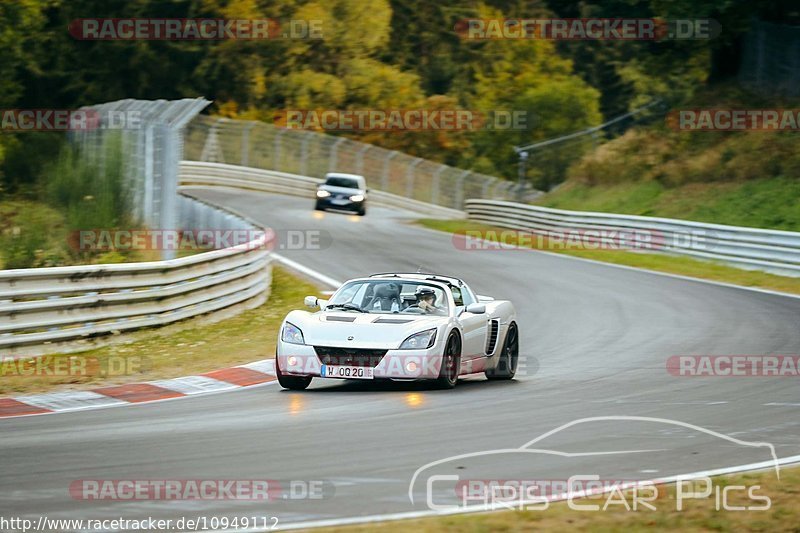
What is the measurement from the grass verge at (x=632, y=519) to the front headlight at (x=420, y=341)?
4657 millimetres

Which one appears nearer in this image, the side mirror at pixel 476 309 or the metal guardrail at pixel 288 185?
the side mirror at pixel 476 309

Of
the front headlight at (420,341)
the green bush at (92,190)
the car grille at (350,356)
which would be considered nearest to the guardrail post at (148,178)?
the green bush at (92,190)

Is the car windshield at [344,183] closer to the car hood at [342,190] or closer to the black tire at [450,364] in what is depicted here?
the car hood at [342,190]

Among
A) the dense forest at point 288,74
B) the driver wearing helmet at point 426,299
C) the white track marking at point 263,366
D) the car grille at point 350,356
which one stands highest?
the dense forest at point 288,74

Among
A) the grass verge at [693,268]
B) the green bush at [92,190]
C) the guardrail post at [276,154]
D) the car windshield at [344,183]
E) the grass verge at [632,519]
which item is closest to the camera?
the grass verge at [632,519]

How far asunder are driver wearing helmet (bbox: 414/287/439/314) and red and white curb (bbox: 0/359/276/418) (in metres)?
1.82

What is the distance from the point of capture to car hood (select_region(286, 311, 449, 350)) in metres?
12.0

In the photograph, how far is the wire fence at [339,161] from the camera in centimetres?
5344

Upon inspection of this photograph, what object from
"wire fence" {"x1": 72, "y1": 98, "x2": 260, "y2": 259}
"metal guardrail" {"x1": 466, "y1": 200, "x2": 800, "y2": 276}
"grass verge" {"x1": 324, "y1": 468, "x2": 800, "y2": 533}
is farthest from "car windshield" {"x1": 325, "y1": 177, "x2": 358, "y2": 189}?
"grass verge" {"x1": 324, "y1": 468, "x2": 800, "y2": 533}

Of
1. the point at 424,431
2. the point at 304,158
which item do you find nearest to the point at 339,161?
the point at 304,158

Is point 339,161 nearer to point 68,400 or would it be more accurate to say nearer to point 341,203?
point 341,203

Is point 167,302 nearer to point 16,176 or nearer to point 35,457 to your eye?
point 35,457

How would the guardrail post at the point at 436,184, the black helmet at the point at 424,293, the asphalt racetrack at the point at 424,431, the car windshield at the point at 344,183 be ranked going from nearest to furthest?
the asphalt racetrack at the point at 424,431, the black helmet at the point at 424,293, the car windshield at the point at 344,183, the guardrail post at the point at 436,184

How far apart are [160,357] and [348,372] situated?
3.63 m
